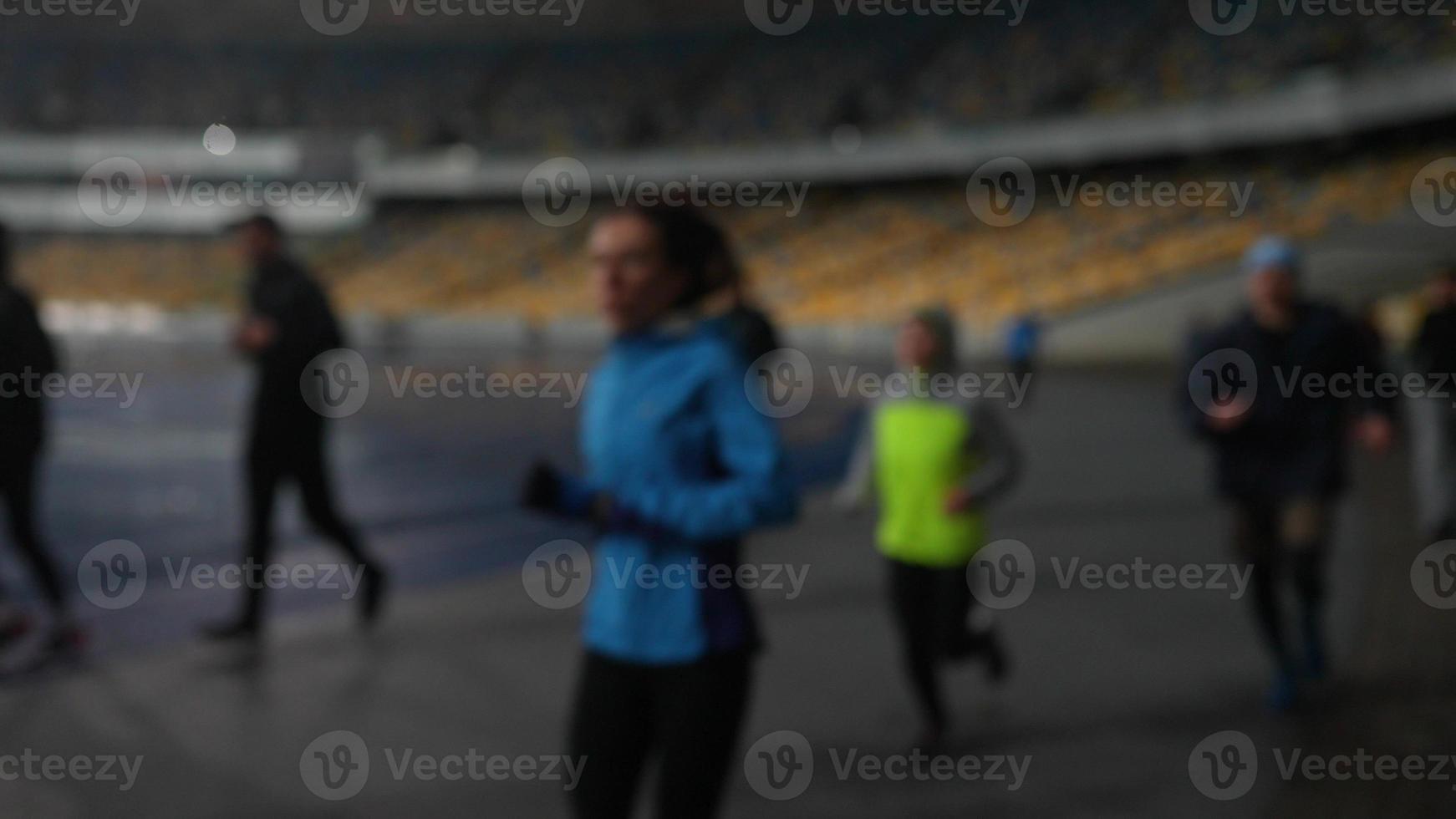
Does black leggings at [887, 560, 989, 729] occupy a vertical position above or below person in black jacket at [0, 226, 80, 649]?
below

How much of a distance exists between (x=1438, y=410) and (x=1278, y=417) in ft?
11.1

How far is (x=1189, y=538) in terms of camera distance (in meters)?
7.46

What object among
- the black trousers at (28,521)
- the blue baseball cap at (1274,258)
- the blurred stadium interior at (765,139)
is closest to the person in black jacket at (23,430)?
the black trousers at (28,521)

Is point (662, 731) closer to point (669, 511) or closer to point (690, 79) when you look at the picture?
point (669, 511)

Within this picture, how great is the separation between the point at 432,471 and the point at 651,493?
872cm

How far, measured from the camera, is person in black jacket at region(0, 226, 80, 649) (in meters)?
4.74

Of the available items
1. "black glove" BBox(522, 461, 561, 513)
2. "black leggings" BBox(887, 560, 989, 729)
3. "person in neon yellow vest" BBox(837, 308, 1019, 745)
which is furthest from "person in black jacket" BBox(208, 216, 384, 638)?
"black glove" BBox(522, 461, 561, 513)

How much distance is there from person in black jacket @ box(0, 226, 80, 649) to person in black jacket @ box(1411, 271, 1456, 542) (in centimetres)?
711

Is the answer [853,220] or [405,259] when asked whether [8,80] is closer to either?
[405,259]

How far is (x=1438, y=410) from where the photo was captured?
6.84 metres

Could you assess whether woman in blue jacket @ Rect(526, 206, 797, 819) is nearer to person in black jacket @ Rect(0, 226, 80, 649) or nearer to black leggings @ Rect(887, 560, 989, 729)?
black leggings @ Rect(887, 560, 989, 729)

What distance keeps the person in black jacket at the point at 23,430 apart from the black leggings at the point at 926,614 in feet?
11.7

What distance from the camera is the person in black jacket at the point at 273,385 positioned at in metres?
5.03

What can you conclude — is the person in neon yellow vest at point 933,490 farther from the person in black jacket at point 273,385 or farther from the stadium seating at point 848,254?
the stadium seating at point 848,254
